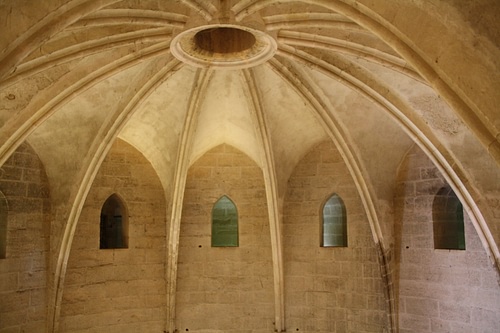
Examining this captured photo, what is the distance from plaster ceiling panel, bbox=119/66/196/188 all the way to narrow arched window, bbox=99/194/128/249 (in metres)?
1.15

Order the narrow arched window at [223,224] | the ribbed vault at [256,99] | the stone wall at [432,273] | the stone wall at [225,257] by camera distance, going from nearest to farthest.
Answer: the ribbed vault at [256,99], the stone wall at [432,273], the stone wall at [225,257], the narrow arched window at [223,224]

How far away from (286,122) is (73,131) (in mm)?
3658

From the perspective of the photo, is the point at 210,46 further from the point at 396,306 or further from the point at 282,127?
the point at 396,306

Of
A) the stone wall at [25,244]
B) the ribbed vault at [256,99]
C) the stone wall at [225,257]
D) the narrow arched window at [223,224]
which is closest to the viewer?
the ribbed vault at [256,99]

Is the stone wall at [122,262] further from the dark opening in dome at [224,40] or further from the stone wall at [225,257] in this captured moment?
the dark opening in dome at [224,40]

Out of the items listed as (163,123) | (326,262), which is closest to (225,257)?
(326,262)

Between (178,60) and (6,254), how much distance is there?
168 inches

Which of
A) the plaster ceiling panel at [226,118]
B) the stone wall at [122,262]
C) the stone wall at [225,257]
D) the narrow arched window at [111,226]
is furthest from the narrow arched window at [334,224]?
the narrow arched window at [111,226]

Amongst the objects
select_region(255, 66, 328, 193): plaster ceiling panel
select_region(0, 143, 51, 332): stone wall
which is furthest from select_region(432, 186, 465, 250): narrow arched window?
select_region(0, 143, 51, 332): stone wall

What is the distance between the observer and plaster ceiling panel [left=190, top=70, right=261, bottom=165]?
950 cm

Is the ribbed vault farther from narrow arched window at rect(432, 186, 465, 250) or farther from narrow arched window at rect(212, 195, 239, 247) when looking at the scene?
narrow arched window at rect(212, 195, 239, 247)

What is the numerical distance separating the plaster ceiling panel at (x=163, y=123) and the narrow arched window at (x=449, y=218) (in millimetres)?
4617

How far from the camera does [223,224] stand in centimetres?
1180

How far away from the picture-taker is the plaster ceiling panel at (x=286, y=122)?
948cm
